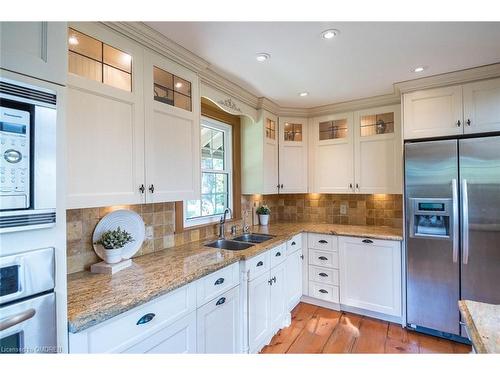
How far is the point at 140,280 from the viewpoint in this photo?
1421 millimetres

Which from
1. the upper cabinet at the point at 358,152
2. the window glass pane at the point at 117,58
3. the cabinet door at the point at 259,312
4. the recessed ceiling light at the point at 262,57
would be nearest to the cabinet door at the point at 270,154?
the upper cabinet at the point at 358,152

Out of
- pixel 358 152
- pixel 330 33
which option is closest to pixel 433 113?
pixel 358 152

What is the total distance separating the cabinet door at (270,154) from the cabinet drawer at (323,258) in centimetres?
88

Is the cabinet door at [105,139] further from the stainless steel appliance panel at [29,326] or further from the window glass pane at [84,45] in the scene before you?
the stainless steel appliance panel at [29,326]

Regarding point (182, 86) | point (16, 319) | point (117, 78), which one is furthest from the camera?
point (182, 86)

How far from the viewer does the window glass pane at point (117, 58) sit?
1449 millimetres

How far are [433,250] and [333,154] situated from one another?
149cm

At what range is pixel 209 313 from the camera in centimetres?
166

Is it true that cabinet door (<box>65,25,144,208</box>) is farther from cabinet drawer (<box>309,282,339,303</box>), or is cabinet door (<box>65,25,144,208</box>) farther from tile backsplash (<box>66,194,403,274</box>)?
cabinet drawer (<box>309,282,339,303</box>)

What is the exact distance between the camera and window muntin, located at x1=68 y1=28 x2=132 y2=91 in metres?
1.30

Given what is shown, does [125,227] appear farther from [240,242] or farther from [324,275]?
[324,275]

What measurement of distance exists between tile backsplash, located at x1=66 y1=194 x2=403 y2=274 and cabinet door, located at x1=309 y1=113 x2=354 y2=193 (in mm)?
318
